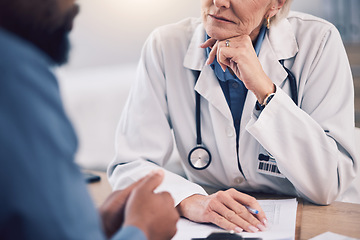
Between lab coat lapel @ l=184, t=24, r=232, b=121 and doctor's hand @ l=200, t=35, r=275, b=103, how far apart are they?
0.05m

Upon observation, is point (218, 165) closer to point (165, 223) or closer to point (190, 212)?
point (190, 212)

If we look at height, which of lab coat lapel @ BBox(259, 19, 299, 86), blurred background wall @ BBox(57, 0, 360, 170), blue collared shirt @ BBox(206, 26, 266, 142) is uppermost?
lab coat lapel @ BBox(259, 19, 299, 86)

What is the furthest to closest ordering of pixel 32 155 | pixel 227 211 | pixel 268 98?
pixel 268 98 → pixel 227 211 → pixel 32 155

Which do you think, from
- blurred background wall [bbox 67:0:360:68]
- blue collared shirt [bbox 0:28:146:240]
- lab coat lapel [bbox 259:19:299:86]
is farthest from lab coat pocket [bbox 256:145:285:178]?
blurred background wall [bbox 67:0:360:68]

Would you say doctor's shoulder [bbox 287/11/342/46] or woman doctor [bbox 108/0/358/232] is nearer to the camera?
woman doctor [bbox 108/0/358/232]

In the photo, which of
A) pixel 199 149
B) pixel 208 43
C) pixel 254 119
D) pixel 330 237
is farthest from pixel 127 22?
pixel 330 237

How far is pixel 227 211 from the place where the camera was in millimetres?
1060

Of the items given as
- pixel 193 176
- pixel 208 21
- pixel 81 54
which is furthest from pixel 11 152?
pixel 81 54

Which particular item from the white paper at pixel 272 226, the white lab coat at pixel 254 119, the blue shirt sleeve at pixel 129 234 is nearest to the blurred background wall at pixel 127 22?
the white lab coat at pixel 254 119

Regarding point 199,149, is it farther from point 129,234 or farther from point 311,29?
point 129,234

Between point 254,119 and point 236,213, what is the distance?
0.30 m

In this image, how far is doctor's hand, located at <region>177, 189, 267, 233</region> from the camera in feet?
3.37

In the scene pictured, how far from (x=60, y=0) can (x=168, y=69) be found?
891 millimetres

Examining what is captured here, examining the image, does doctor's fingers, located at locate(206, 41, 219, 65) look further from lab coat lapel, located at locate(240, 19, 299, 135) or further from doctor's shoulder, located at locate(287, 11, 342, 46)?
doctor's shoulder, located at locate(287, 11, 342, 46)
